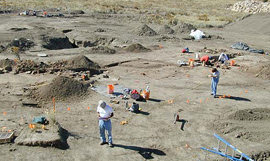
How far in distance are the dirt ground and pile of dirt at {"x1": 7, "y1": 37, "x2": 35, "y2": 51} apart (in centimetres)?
50

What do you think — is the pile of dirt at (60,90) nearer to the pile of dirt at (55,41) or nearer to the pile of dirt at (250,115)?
the pile of dirt at (250,115)

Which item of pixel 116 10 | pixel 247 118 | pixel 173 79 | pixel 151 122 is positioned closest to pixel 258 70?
pixel 173 79

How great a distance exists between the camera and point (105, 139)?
9398 millimetres

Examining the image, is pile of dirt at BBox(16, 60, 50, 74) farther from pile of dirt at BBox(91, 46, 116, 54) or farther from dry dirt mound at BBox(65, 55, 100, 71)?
pile of dirt at BBox(91, 46, 116, 54)

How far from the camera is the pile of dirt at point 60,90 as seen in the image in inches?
511

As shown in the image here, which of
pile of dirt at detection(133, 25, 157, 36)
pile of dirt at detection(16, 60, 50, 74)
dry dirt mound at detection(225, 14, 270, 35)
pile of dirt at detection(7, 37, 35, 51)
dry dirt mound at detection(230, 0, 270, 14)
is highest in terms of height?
dry dirt mound at detection(230, 0, 270, 14)

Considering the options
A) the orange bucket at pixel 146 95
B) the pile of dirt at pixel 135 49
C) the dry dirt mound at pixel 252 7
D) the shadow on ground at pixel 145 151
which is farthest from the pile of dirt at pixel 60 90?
the dry dirt mound at pixel 252 7

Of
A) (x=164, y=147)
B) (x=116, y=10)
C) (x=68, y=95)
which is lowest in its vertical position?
(x=164, y=147)

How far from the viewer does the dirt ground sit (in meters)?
9.23

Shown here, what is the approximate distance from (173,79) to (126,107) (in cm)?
552

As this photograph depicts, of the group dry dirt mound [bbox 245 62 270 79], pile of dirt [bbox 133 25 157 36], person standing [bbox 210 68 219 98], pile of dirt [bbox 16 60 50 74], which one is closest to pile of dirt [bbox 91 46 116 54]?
pile of dirt [bbox 16 60 50 74]

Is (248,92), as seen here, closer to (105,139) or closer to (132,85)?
(132,85)

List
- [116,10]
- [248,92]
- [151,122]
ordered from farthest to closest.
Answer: [116,10] < [248,92] < [151,122]

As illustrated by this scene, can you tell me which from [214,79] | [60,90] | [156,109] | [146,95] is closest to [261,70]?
[214,79]
